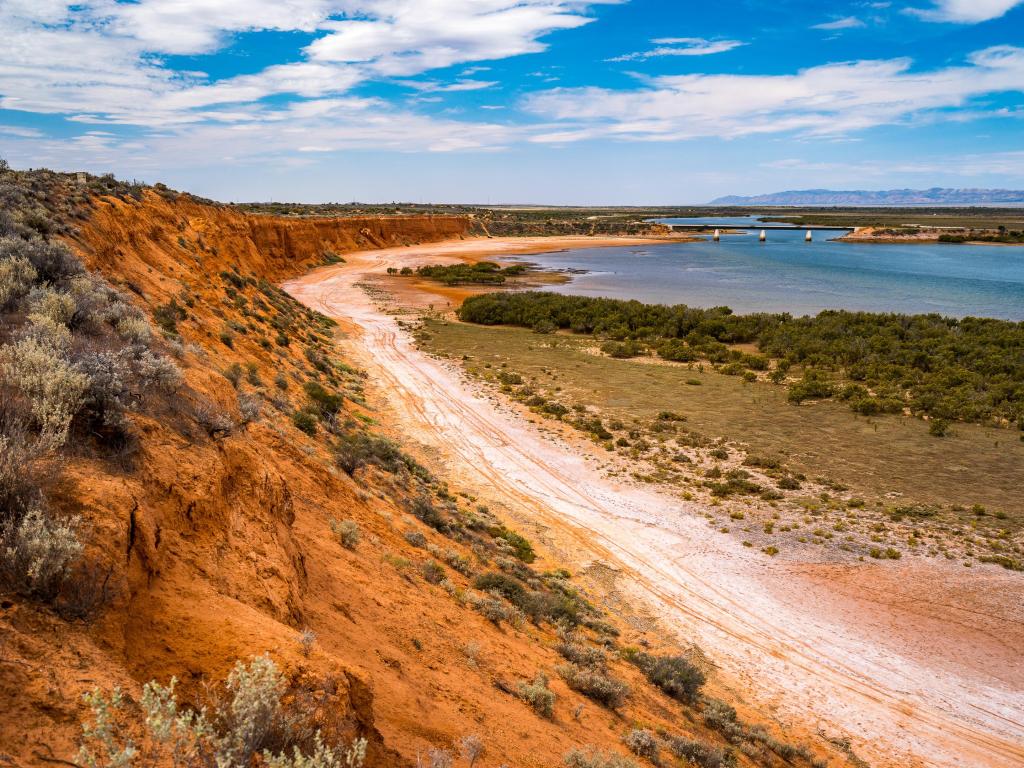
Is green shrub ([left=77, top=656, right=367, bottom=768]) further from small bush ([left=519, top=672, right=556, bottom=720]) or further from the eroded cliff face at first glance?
small bush ([left=519, top=672, right=556, bottom=720])

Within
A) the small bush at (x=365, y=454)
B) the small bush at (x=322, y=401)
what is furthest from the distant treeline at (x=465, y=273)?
the small bush at (x=365, y=454)

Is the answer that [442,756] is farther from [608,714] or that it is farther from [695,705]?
[695,705]

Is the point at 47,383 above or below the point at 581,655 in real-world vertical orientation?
above

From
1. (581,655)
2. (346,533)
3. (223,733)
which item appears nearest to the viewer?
(223,733)

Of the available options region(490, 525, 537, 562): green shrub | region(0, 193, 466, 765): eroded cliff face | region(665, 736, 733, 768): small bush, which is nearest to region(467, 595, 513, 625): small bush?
region(0, 193, 466, 765): eroded cliff face

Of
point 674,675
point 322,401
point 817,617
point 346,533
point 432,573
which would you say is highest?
point 322,401

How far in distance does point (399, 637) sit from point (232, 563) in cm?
220

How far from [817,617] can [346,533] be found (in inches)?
368

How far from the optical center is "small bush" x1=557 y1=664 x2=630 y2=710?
7699 millimetres

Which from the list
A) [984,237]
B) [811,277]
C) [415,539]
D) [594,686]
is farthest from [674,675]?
[984,237]

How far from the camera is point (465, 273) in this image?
209 ft

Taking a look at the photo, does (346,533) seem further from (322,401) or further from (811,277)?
(811,277)

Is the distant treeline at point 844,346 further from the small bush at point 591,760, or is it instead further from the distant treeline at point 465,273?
the small bush at point 591,760

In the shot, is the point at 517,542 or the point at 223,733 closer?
the point at 223,733
